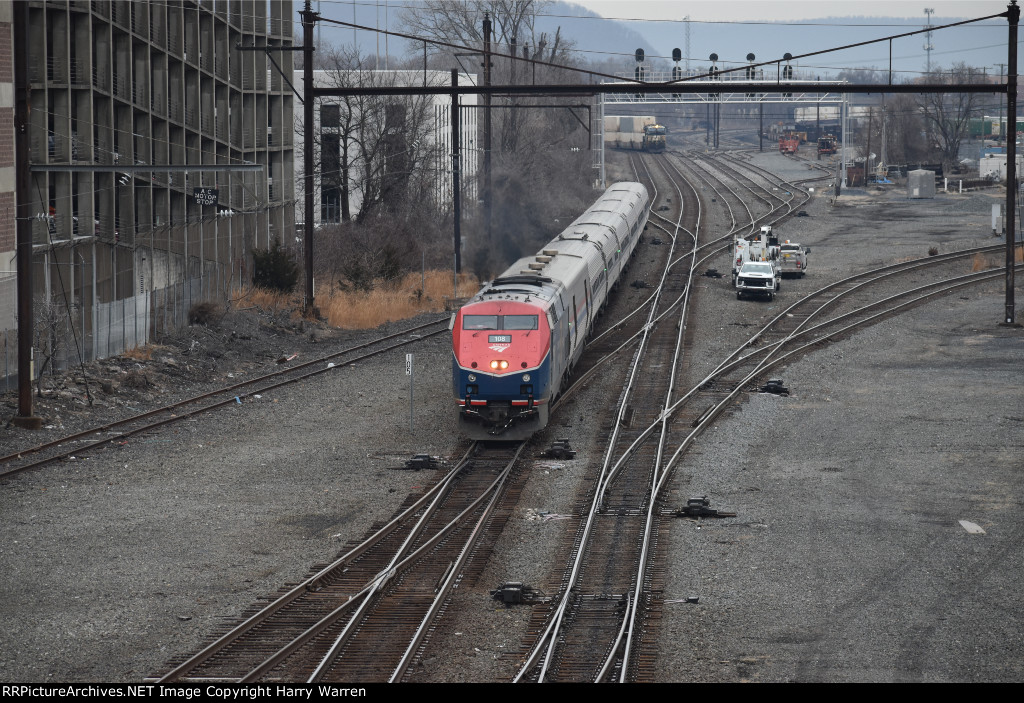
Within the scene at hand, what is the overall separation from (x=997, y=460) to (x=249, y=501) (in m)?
13.6

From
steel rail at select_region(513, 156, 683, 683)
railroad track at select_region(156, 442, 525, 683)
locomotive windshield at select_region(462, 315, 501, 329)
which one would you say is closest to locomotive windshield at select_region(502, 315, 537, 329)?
locomotive windshield at select_region(462, 315, 501, 329)

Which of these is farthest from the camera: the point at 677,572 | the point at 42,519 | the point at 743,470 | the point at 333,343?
the point at 333,343

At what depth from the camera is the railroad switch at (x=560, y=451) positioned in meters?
22.6

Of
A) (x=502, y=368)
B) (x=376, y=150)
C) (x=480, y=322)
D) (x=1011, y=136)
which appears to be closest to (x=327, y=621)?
(x=502, y=368)

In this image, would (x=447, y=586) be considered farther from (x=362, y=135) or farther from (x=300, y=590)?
(x=362, y=135)

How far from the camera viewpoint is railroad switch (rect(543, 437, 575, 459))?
2256 cm

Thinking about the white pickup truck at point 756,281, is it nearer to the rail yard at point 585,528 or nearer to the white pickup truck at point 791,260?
the white pickup truck at point 791,260

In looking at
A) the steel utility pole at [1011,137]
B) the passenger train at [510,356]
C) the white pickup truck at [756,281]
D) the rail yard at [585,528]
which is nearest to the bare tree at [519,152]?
the white pickup truck at [756,281]

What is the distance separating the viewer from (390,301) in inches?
1641

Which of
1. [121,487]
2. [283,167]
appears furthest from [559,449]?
[283,167]

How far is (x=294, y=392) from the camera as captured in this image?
28203mm

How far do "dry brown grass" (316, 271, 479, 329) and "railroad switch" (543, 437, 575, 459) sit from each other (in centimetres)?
1689

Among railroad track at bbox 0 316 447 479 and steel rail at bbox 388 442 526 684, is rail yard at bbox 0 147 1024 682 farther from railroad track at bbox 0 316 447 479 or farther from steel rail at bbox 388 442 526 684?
railroad track at bbox 0 316 447 479
